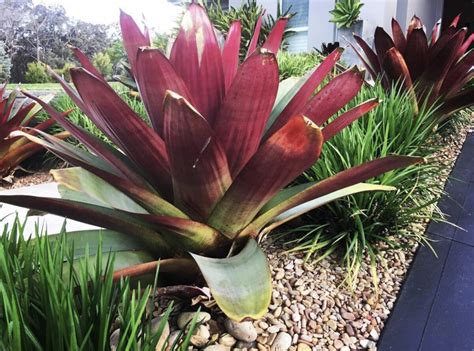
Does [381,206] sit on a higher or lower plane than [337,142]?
lower

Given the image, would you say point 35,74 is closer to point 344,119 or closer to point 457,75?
point 457,75

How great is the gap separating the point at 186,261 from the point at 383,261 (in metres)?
0.82

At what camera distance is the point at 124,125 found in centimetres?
86

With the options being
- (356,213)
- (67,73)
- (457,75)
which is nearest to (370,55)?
(457,75)

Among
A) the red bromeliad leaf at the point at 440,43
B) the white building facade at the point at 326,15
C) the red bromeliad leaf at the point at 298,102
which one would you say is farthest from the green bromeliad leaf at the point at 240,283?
the white building facade at the point at 326,15

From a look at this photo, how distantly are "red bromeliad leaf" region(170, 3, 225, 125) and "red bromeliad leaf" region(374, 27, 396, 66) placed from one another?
224 centimetres

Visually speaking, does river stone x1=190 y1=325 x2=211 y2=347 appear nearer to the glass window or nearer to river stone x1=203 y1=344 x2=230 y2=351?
river stone x1=203 y1=344 x2=230 y2=351

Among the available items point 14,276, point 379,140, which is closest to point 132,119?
point 14,276

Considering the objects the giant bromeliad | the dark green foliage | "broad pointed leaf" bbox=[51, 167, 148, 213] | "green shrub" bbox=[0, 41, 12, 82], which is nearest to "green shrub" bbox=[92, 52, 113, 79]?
"green shrub" bbox=[0, 41, 12, 82]

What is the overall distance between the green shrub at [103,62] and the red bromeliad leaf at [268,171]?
23.6ft

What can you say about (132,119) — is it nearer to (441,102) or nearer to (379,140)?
(379,140)

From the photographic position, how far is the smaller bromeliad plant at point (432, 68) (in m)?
2.50

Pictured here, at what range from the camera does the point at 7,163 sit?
3.28 metres

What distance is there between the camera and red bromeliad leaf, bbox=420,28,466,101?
2443 mm
